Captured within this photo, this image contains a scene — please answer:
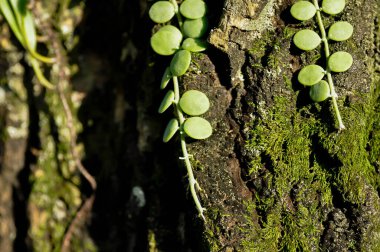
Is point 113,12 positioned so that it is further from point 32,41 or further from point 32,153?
point 32,153

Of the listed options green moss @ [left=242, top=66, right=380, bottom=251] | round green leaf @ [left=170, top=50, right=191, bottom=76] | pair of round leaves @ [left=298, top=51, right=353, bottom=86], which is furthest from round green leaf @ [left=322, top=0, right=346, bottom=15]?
round green leaf @ [left=170, top=50, right=191, bottom=76]

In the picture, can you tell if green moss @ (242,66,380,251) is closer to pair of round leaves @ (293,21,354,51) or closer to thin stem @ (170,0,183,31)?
pair of round leaves @ (293,21,354,51)

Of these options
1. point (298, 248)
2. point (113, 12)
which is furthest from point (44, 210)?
point (298, 248)

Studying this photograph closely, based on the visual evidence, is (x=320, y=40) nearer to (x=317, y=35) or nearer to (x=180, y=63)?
(x=317, y=35)

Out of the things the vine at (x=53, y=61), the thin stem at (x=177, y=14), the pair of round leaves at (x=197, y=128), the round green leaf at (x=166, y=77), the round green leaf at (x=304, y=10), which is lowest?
the vine at (x=53, y=61)

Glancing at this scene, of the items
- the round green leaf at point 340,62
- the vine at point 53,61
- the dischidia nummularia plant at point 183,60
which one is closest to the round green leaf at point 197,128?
the dischidia nummularia plant at point 183,60

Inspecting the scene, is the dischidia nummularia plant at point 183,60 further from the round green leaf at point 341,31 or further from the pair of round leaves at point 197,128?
the round green leaf at point 341,31
